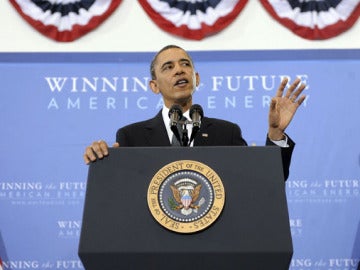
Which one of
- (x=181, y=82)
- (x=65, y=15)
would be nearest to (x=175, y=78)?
(x=181, y=82)

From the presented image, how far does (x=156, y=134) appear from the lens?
8.40 feet

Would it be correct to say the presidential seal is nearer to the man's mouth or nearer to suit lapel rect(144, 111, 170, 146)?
suit lapel rect(144, 111, 170, 146)

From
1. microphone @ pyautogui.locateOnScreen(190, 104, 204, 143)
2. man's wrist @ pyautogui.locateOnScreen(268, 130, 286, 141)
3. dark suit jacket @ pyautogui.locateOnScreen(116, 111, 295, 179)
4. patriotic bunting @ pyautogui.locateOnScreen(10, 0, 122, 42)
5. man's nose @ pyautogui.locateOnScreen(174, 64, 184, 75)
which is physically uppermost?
patriotic bunting @ pyautogui.locateOnScreen(10, 0, 122, 42)

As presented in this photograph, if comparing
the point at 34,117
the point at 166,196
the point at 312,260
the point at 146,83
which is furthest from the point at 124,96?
the point at 166,196

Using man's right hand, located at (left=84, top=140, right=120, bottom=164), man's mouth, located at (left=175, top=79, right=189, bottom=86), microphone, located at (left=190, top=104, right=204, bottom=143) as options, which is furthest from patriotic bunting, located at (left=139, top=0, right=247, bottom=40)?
man's right hand, located at (left=84, top=140, right=120, bottom=164)

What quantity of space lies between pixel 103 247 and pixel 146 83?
97.5 inches

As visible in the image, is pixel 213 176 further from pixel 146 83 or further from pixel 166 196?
pixel 146 83

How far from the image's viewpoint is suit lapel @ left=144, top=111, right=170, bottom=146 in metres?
2.52

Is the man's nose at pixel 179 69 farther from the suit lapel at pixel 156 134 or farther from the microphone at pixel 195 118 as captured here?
the microphone at pixel 195 118

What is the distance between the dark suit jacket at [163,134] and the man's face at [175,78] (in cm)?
12

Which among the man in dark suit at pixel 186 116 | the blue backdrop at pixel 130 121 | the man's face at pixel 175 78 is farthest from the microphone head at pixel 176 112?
the blue backdrop at pixel 130 121

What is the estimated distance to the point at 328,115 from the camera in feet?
13.2

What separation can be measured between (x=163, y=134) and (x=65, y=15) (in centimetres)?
203

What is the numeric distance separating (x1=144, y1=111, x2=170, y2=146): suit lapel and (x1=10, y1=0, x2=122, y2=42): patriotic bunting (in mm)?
1814
